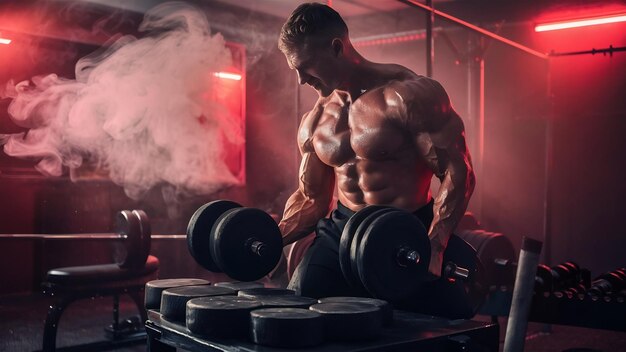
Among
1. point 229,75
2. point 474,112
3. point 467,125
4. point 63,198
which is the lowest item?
point 63,198

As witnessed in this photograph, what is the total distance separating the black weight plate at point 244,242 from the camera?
2033 mm

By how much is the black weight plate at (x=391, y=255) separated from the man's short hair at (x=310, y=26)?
0.69m

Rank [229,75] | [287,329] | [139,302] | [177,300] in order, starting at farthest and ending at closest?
[229,75] → [139,302] → [177,300] → [287,329]

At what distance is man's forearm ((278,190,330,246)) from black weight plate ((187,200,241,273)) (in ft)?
0.91

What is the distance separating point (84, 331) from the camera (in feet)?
14.9

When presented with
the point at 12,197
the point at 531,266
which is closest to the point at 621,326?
the point at 531,266

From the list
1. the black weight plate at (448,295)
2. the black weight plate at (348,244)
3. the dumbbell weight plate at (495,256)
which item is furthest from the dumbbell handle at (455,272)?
the dumbbell weight plate at (495,256)

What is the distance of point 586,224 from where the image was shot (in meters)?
6.55

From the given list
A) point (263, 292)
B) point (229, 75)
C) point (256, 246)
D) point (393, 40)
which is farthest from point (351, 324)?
point (393, 40)

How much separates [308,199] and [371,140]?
446 mm

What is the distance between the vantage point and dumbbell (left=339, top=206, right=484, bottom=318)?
163 cm

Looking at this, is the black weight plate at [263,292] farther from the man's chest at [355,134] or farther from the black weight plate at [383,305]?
the man's chest at [355,134]

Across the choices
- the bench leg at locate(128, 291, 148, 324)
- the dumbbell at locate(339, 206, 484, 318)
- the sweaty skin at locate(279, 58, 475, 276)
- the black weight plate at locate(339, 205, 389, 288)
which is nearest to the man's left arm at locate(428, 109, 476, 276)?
the sweaty skin at locate(279, 58, 475, 276)

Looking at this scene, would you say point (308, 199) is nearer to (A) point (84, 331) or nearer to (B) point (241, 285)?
(B) point (241, 285)
